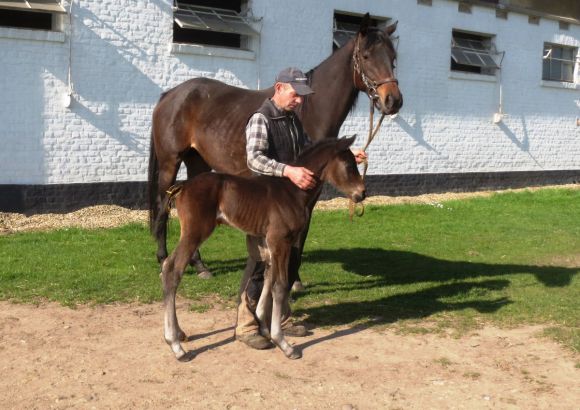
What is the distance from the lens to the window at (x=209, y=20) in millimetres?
13141

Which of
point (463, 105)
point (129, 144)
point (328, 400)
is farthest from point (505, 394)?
point (463, 105)

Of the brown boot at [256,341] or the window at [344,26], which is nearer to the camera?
the brown boot at [256,341]

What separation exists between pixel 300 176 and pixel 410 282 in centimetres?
321

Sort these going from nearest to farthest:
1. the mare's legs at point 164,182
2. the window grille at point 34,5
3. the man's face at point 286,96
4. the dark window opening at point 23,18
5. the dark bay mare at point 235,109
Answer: the man's face at point 286,96, the dark bay mare at point 235,109, the mare's legs at point 164,182, the window grille at point 34,5, the dark window opening at point 23,18

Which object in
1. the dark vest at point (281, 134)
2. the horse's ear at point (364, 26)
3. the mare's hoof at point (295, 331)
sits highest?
the horse's ear at point (364, 26)

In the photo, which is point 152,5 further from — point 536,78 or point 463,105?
point 536,78

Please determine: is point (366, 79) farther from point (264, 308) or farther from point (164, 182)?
point (164, 182)

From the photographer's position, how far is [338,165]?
510 centimetres

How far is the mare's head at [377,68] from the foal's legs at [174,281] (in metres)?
2.44

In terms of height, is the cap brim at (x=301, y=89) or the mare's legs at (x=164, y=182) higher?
the cap brim at (x=301, y=89)

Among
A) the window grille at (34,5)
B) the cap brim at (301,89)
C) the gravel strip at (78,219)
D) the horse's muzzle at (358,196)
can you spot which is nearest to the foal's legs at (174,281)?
the horse's muzzle at (358,196)

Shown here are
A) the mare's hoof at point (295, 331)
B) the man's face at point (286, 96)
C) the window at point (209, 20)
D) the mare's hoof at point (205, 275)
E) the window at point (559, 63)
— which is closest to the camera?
the man's face at point (286, 96)

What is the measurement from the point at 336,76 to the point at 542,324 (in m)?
2.94

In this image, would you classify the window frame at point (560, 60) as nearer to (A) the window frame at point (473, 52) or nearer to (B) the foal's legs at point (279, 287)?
(A) the window frame at point (473, 52)
